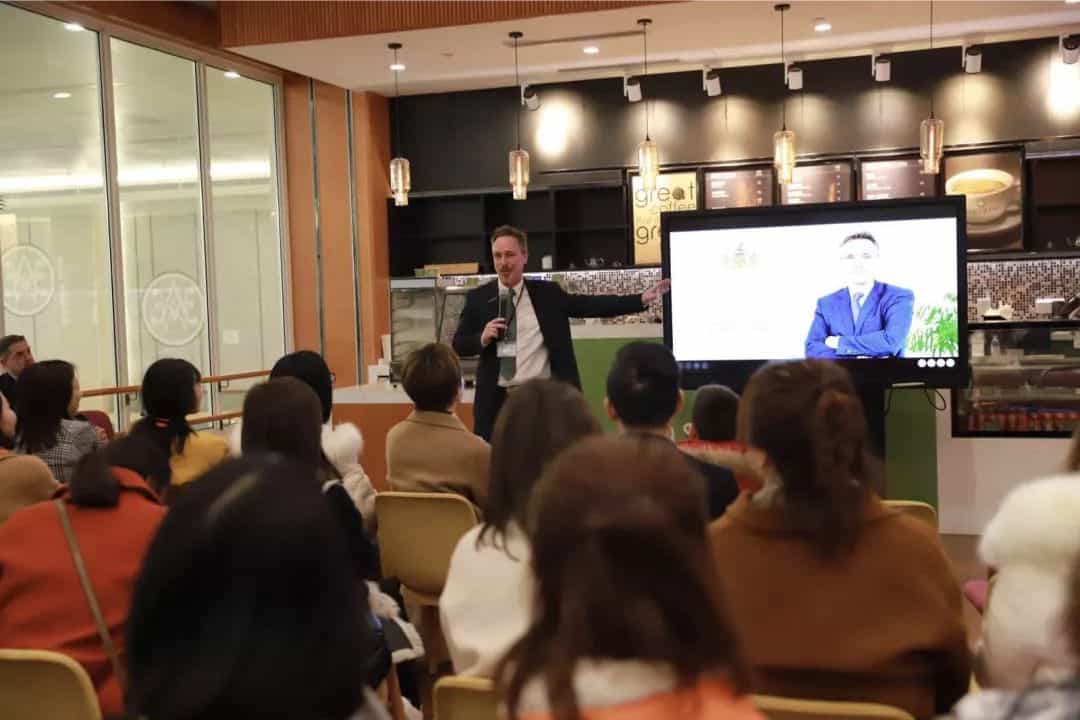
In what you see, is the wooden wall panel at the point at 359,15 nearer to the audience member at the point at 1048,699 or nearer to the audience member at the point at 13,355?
the audience member at the point at 13,355

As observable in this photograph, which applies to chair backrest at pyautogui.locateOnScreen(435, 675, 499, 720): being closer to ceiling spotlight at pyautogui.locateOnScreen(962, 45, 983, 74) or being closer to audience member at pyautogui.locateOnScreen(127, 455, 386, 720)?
audience member at pyautogui.locateOnScreen(127, 455, 386, 720)

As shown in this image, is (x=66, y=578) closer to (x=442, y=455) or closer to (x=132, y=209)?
(x=442, y=455)

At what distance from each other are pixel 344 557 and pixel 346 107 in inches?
364

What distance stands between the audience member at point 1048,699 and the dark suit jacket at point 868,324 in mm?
3919

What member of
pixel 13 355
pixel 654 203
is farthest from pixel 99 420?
pixel 654 203

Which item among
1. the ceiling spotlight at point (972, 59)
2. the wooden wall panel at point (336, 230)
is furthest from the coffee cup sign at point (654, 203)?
the wooden wall panel at point (336, 230)

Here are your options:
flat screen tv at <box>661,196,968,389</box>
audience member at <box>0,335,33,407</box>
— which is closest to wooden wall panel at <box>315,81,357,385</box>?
Answer: audience member at <box>0,335,33,407</box>

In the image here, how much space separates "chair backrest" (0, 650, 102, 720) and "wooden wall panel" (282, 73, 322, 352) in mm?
8142

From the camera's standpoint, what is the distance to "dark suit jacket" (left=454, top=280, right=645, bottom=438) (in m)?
4.54

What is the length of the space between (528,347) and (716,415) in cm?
144

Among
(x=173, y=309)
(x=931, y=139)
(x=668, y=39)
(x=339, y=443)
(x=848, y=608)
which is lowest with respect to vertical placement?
(x=848, y=608)

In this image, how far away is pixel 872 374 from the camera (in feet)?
15.9

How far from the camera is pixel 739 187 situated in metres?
9.22

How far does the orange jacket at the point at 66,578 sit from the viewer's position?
1.87 meters
